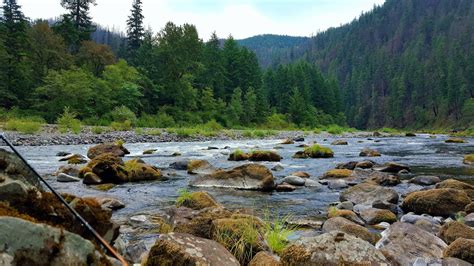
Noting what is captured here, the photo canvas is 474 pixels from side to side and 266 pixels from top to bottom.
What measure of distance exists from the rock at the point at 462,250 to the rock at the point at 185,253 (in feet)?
10.5

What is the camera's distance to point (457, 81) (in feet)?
323

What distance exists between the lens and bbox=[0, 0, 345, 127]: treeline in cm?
4009

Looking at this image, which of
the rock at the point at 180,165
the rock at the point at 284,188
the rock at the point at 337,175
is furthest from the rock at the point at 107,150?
the rock at the point at 337,175

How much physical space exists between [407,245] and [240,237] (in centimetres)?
250

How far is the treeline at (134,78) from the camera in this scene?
40094 millimetres

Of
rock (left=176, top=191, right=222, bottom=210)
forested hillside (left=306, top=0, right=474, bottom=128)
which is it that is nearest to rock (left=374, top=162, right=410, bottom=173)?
rock (left=176, top=191, right=222, bottom=210)

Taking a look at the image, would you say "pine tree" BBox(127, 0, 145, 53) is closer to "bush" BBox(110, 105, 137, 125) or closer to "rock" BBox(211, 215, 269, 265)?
"bush" BBox(110, 105, 137, 125)

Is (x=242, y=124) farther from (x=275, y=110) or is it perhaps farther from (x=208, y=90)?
(x=275, y=110)

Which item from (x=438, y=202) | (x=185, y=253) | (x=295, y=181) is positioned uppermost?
(x=185, y=253)

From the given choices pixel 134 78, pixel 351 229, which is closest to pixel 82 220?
pixel 351 229

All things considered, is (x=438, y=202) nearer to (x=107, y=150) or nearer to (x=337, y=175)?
(x=337, y=175)

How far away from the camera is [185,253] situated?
4.05 meters

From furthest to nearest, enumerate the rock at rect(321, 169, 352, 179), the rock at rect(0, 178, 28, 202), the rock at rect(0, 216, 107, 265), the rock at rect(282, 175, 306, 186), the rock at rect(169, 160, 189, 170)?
the rock at rect(169, 160, 189, 170), the rock at rect(321, 169, 352, 179), the rock at rect(282, 175, 306, 186), the rock at rect(0, 178, 28, 202), the rock at rect(0, 216, 107, 265)

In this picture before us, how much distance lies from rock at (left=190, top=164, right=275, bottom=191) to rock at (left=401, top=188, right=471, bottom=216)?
4149 mm
